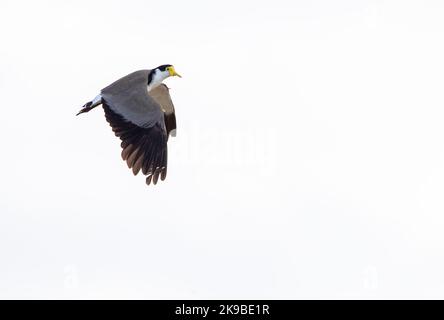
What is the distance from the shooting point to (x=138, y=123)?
31.0 metres

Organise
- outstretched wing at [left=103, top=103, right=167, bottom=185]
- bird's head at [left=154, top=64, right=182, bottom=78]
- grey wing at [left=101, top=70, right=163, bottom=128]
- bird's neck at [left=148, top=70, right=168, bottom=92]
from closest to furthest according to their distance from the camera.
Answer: outstretched wing at [left=103, top=103, right=167, bottom=185], grey wing at [left=101, top=70, right=163, bottom=128], bird's neck at [left=148, top=70, right=168, bottom=92], bird's head at [left=154, top=64, right=182, bottom=78]

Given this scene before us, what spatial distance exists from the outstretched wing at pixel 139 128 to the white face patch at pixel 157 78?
0.54 m

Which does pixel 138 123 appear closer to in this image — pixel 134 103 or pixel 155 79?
pixel 134 103

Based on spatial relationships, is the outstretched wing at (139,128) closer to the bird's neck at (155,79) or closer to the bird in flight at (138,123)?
the bird in flight at (138,123)

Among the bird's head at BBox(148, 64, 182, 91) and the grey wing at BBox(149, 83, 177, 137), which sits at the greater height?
the bird's head at BBox(148, 64, 182, 91)

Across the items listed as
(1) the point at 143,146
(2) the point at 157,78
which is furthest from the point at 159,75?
(1) the point at 143,146

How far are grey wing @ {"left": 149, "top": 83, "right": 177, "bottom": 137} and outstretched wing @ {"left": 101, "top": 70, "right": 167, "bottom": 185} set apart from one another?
1107 mm

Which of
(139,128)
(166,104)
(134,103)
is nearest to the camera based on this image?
(139,128)

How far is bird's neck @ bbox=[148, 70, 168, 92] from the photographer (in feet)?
105

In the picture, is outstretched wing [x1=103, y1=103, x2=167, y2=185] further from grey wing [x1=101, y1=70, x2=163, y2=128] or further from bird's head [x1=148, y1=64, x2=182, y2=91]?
bird's head [x1=148, y1=64, x2=182, y2=91]

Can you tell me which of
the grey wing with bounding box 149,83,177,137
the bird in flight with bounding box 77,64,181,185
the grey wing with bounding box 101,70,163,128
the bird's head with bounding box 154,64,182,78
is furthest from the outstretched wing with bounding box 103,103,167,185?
the grey wing with bounding box 149,83,177,137

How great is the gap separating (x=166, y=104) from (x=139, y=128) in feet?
6.27
